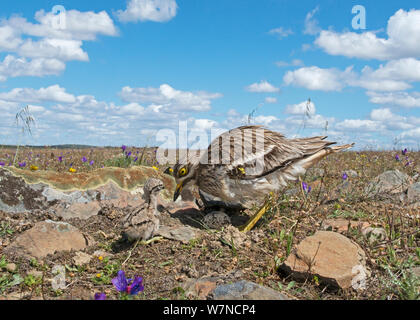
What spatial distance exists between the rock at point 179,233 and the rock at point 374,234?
2.05 m

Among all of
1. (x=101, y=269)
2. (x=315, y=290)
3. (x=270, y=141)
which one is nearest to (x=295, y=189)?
(x=270, y=141)

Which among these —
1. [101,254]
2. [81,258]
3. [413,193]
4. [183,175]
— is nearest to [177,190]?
[183,175]

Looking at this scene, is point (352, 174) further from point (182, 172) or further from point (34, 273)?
point (34, 273)

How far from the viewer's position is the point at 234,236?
4.26 meters

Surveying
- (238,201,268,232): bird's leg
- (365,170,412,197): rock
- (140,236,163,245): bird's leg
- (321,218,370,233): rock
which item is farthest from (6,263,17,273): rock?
(365,170,412,197): rock

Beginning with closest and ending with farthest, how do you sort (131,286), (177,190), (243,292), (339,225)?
(131,286) < (243,292) < (339,225) < (177,190)

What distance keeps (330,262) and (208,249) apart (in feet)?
4.30

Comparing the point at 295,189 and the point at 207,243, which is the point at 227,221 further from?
the point at 295,189

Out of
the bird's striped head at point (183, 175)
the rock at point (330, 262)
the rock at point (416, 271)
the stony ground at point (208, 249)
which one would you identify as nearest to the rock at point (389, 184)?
the stony ground at point (208, 249)

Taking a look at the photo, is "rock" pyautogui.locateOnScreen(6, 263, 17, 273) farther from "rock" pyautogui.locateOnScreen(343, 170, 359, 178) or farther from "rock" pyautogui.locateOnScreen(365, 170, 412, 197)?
"rock" pyautogui.locateOnScreen(343, 170, 359, 178)

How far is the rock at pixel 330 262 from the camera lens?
3340mm

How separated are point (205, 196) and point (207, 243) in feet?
4.05

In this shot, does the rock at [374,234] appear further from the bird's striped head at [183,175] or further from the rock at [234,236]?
the bird's striped head at [183,175]

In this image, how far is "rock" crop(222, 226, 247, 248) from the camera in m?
4.18
